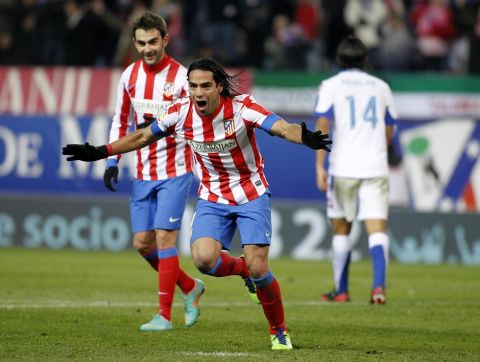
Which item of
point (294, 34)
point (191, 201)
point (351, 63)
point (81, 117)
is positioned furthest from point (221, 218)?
point (294, 34)

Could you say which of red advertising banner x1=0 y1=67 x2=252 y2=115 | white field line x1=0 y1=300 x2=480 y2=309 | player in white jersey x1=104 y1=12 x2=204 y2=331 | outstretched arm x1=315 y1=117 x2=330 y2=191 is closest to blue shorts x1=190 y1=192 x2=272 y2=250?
player in white jersey x1=104 y1=12 x2=204 y2=331

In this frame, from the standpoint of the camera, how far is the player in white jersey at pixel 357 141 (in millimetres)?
10961

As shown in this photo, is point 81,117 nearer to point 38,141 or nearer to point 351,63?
point 38,141

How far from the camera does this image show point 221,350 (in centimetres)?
772

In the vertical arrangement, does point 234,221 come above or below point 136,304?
above

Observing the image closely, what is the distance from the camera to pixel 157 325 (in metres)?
8.81

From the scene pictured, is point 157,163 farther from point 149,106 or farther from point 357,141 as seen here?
point 357,141

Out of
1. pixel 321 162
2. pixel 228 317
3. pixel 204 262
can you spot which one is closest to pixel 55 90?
pixel 321 162

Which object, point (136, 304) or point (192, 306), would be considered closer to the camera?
point (192, 306)

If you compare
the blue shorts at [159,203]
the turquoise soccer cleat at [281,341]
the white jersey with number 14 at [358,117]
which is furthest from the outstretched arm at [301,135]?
the white jersey with number 14 at [358,117]

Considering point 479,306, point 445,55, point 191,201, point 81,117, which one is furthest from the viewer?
point 445,55

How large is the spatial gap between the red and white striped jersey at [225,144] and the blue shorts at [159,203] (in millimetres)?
1140

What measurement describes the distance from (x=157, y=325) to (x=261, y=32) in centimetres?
1186

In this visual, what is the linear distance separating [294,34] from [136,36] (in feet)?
37.0
